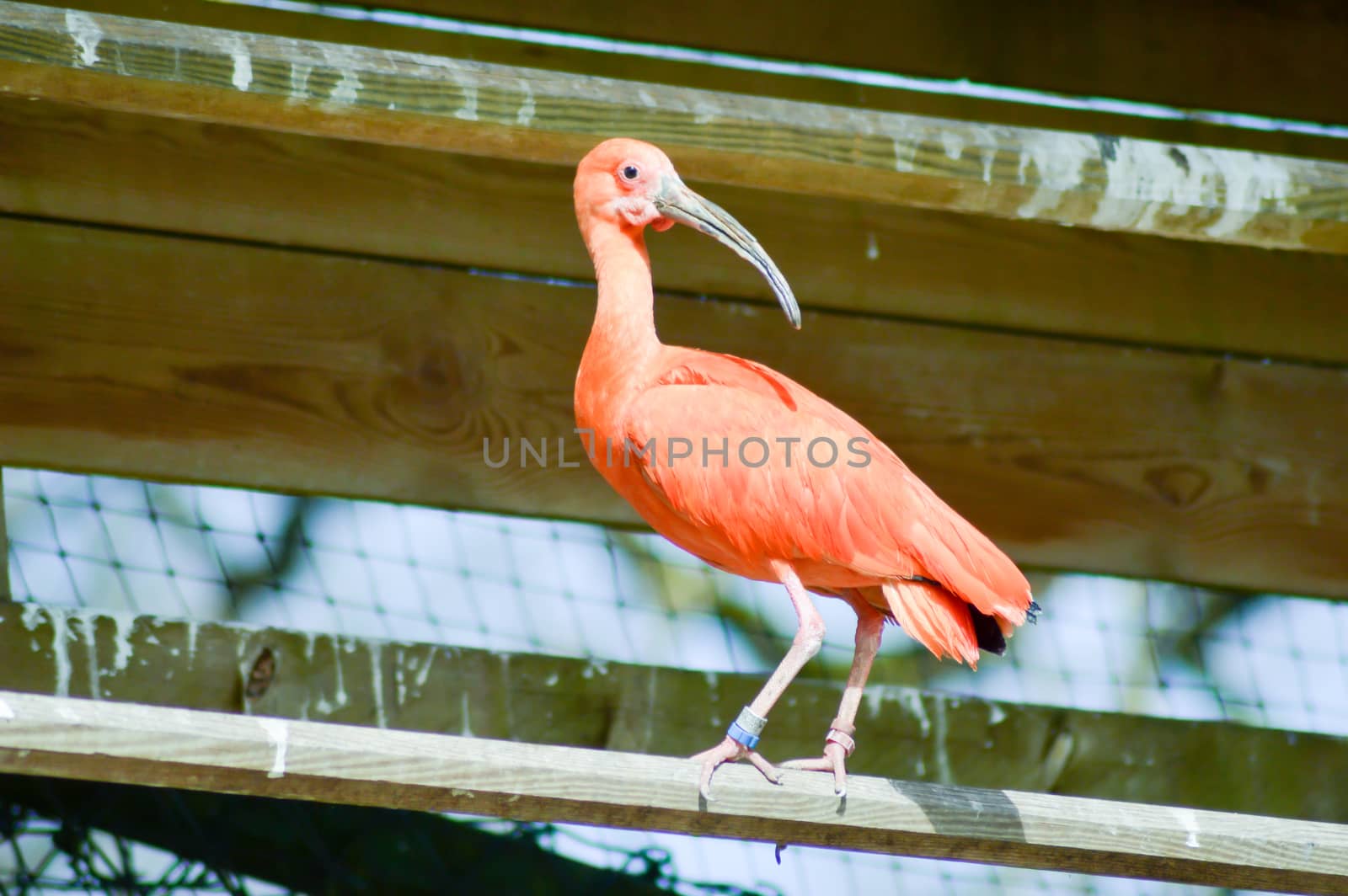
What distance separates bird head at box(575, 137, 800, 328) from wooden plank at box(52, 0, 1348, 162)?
0.54 m

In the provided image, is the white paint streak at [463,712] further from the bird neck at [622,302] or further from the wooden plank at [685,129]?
the wooden plank at [685,129]

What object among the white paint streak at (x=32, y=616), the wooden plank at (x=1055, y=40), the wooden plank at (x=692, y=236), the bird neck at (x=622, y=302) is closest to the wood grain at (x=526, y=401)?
the wooden plank at (x=692, y=236)

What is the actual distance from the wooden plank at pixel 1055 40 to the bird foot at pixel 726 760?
1.43 metres

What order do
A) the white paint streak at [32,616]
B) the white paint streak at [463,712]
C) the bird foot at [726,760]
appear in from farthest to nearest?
the white paint streak at [463,712] → the white paint streak at [32,616] → the bird foot at [726,760]

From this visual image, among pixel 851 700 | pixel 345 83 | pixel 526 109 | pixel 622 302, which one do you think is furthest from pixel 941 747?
pixel 345 83

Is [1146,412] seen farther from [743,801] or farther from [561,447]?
[743,801]

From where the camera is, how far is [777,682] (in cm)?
194

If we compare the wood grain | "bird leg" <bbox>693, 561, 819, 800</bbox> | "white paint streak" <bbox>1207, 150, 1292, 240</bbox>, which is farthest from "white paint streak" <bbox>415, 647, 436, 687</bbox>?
"white paint streak" <bbox>1207, 150, 1292, 240</bbox>

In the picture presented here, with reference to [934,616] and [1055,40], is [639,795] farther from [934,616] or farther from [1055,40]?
[1055,40]

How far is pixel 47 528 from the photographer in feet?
16.6

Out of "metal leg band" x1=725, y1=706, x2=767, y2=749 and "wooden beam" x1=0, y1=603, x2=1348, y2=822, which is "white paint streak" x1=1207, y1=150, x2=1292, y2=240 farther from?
"wooden beam" x1=0, y1=603, x2=1348, y2=822

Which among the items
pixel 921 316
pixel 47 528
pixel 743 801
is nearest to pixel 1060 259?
pixel 921 316

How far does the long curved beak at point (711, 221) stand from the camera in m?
2.04

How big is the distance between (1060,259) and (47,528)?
12.4 ft
